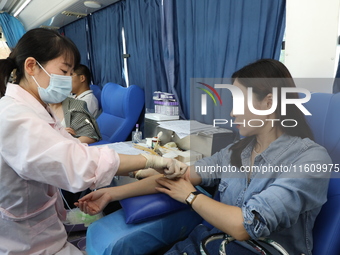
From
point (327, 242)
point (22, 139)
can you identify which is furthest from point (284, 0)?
point (22, 139)

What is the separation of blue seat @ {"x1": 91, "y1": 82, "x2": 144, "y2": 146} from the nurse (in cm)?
151

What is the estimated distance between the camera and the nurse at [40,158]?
2.46 ft

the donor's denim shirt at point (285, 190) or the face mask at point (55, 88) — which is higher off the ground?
the face mask at point (55, 88)

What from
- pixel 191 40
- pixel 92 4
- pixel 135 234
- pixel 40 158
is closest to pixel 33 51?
pixel 40 158

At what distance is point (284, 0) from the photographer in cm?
152

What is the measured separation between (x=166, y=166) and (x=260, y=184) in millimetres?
386

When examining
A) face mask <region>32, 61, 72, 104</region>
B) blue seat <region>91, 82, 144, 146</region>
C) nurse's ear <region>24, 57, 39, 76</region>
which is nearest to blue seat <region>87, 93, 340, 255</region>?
face mask <region>32, 61, 72, 104</region>

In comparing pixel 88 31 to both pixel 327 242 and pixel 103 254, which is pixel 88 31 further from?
pixel 327 242

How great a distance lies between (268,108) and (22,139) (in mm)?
899

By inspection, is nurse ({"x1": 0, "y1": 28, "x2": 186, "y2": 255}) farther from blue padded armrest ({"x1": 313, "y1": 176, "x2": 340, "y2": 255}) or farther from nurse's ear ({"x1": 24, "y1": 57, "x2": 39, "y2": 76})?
blue padded armrest ({"x1": 313, "y1": 176, "x2": 340, "y2": 255})

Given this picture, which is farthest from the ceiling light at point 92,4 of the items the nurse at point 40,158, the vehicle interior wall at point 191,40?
the nurse at point 40,158

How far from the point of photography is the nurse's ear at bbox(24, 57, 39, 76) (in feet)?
3.08

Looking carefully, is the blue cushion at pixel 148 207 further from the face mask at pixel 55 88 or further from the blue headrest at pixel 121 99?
the blue headrest at pixel 121 99

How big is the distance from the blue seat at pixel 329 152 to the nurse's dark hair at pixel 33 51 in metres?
1.04
